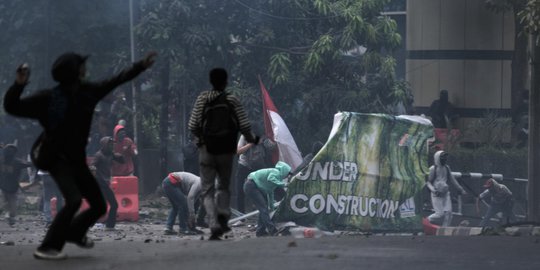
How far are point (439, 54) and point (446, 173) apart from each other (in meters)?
4.40

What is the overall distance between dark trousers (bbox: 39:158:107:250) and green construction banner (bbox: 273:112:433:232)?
695cm

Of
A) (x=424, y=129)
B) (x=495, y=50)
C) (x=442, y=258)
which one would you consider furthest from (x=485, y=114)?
(x=442, y=258)

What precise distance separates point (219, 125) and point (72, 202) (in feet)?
6.36

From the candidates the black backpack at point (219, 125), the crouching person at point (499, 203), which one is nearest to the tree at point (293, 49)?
the crouching person at point (499, 203)

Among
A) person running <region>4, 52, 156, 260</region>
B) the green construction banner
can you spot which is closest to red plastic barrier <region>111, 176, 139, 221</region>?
the green construction banner

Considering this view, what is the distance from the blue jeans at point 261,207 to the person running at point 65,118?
23.5 feet

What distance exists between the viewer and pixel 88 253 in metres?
9.63

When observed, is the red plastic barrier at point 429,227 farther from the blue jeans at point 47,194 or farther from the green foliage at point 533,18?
the blue jeans at point 47,194

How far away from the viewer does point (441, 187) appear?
56.6 ft

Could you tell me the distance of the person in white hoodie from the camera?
56.0 ft

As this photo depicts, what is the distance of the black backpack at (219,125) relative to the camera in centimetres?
1024

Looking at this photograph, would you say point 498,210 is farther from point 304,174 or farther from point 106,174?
point 106,174

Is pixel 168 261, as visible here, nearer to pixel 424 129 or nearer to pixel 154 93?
pixel 424 129

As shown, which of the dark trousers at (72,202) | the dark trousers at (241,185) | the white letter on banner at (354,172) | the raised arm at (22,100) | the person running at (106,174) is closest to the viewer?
the raised arm at (22,100)
